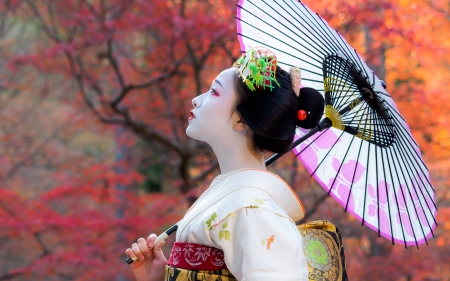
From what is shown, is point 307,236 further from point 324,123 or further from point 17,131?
point 17,131

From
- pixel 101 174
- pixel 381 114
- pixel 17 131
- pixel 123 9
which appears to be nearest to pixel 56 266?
pixel 101 174

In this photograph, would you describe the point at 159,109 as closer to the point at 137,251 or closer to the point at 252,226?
the point at 137,251

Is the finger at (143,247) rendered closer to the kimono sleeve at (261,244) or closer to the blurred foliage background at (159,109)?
the kimono sleeve at (261,244)

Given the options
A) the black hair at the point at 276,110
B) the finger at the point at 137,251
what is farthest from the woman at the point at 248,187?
the finger at the point at 137,251

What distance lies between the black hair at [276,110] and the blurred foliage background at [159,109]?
3.22 metres

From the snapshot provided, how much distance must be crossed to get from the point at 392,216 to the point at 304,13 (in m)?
0.76

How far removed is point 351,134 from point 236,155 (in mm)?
555

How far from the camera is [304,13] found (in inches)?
77.3

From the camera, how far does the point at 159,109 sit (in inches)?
239

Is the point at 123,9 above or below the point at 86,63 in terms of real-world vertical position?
above

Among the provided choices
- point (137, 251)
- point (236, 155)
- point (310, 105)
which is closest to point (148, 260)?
point (137, 251)

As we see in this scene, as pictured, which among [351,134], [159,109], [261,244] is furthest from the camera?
[159,109]

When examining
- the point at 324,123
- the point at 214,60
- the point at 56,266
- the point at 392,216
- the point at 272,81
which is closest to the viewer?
the point at 272,81

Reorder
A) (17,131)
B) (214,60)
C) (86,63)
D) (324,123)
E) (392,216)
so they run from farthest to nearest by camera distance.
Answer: (17,131)
(86,63)
(214,60)
(392,216)
(324,123)
